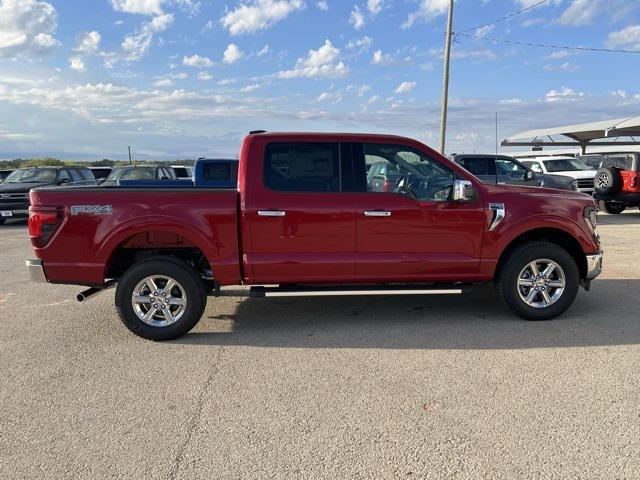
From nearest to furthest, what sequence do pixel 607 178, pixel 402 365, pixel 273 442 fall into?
pixel 273 442 → pixel 402 365 → pixel 607 178

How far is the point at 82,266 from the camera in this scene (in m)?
4.70

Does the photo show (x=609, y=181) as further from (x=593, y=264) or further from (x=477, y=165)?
(x=593, y=264)

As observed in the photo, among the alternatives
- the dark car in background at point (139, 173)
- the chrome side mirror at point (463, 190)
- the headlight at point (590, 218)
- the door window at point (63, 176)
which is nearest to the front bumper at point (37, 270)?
the chrome side mirror at point (463, 190)

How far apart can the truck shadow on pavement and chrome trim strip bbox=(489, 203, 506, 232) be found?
102cm

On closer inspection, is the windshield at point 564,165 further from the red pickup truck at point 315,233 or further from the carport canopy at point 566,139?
the carport canopy at point 566,139

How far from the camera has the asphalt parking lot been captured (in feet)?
9.20

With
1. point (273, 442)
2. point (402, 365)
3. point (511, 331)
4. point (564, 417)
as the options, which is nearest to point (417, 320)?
point (511, 331)

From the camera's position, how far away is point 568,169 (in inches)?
683

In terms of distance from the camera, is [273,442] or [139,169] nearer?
[273,442]

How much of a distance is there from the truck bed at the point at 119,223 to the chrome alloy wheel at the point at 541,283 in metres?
2.96

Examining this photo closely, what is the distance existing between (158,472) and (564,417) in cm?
251

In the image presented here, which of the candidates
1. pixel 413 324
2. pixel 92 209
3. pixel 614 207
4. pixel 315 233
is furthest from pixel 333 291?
pixel 614 207

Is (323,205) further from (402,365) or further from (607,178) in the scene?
(607,178)

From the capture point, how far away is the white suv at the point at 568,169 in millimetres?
16781
